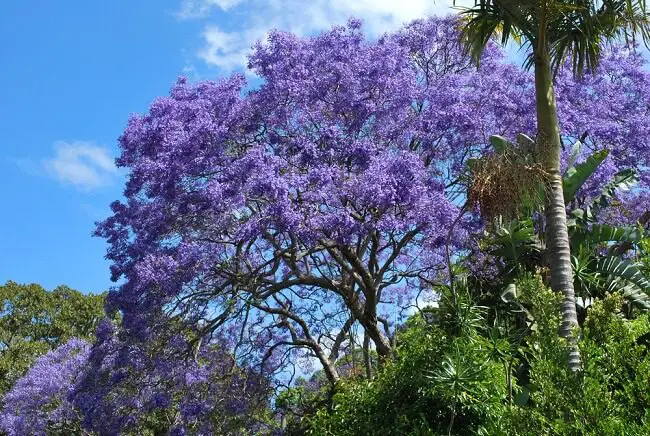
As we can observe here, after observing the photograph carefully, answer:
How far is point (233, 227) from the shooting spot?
38.7 ft

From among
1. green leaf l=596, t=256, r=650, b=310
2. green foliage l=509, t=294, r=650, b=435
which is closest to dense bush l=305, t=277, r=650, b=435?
green foliage l=509, t=294, r=650, b=435

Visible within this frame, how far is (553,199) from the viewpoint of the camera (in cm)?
836

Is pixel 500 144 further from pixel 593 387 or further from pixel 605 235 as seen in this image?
pixel 593 387

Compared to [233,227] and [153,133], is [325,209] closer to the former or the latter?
[233,227]

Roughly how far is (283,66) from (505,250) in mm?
4522

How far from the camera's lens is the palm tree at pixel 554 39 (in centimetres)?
816

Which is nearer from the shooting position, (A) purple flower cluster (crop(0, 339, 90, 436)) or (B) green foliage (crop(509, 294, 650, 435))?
(B) green foliage (crop(509, 294, 650, 435))

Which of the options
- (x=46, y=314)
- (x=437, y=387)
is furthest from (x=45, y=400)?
(x=437, y=387)

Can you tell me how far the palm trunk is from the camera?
7.88 m

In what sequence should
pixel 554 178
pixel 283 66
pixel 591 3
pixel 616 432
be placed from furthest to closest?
pixel 283 66 → pixel 591 3 → pixel 554 178 → pixel 616 432

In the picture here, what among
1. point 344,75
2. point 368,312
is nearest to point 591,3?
point 344,75

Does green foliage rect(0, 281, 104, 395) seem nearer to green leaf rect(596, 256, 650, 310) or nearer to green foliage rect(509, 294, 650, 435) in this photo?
green leaf rect(596, 256, 650, 310)

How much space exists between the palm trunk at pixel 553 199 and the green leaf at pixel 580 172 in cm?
177

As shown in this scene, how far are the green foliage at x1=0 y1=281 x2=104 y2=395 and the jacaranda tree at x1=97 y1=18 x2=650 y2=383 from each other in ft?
43.7
